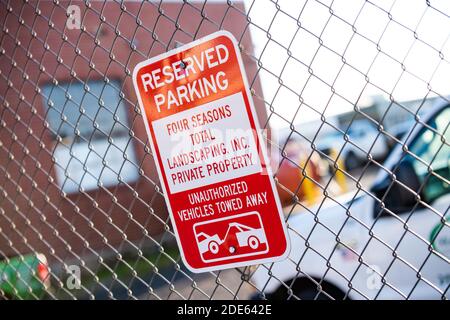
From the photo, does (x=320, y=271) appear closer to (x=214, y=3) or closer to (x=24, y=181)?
(x=214, y=3)

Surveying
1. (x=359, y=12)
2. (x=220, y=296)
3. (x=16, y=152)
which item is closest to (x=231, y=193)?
(x=359, y=12)

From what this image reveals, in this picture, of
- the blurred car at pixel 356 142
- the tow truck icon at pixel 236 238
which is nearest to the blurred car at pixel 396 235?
the tow truck icon at pixel 236 238

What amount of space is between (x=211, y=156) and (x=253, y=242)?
1.14ft

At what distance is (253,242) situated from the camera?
2.13 metres

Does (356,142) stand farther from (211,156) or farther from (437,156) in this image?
(211,156)

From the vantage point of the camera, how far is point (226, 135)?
2.12 m

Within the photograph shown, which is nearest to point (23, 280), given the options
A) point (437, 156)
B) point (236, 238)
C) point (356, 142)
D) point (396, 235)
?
point (236, 238)

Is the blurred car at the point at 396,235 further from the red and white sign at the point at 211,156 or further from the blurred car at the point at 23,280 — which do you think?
the red and white sign at the point at 211,156

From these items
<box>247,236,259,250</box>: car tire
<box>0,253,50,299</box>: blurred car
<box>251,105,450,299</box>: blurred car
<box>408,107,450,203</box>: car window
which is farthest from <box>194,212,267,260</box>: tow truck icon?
<box>408,107,450,203</box>: car window

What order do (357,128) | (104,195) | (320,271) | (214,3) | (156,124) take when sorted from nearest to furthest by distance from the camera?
1. (156,124)
2. (214,3)
3. (320,271)
4. (104,195)
5. (357,128)

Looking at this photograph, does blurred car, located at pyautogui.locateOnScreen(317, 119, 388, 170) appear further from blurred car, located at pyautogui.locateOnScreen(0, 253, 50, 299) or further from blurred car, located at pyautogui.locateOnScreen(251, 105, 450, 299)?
blurred car, located at pyautogui.locateOnScreen(0, 253, 50, 299)

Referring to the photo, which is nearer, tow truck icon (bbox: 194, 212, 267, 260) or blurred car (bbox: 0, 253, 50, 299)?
tow truck icon (bbox: 194, 212, 267, 260)

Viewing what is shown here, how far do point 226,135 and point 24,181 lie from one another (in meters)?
7.64

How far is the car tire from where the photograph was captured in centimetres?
212
